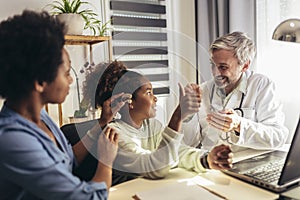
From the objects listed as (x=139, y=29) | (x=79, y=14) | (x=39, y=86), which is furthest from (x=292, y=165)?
(x=139, y=29)

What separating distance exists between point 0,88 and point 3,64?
6 centimetres

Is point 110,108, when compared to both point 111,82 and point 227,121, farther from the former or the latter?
point 227,121

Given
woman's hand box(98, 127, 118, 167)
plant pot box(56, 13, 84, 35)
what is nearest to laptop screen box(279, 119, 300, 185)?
woman's hand box(98, 127, 118, 167)

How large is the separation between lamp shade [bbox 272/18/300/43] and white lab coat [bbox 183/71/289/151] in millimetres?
234

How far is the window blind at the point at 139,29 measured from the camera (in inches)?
74.8

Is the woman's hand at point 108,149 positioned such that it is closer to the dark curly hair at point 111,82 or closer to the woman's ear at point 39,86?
the woman's ear at point 39,86

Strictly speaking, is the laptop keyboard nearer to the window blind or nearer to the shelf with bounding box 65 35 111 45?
the window blind

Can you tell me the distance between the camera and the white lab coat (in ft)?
4.14

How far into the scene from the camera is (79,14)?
1658mm

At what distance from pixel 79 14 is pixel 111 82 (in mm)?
817

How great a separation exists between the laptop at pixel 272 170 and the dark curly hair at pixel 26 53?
0.66 metres

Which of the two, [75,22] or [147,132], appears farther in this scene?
[75,22]

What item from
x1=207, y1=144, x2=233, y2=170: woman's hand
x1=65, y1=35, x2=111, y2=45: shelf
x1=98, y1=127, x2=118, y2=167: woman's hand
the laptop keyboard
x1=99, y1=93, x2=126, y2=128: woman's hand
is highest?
x1=65, y1=35, x2=111, y2=45: shelf

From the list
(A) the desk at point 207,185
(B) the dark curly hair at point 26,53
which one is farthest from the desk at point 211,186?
(B) the dark curly hair at point 26,53
